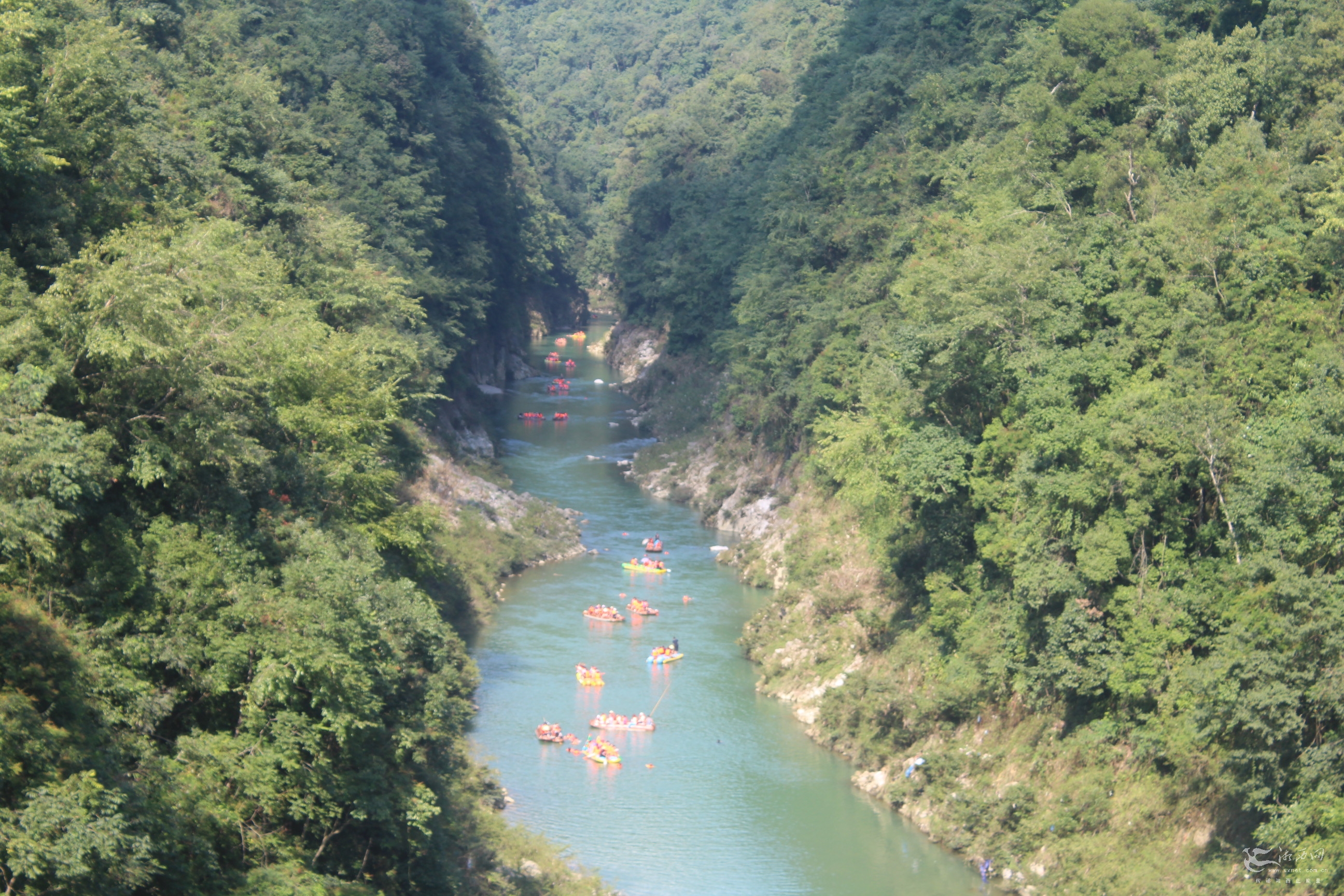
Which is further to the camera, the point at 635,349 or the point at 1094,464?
the point at 635,349

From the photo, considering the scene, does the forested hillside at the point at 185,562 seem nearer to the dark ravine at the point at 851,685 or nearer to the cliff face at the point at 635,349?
the dark ravine at the point at 851,685

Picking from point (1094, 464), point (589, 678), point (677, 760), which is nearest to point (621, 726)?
point (677, 760)

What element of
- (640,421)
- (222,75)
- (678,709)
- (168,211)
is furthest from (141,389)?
(640,421)

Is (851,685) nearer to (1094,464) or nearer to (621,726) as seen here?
(621,726)

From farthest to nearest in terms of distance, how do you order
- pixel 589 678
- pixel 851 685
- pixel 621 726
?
pixel 589 678, pixel 621 726, pixel 851 685

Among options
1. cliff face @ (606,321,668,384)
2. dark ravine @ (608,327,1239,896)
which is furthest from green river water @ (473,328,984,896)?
cliff face @ (606,321,668,384)

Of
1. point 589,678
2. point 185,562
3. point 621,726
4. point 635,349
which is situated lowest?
point 621,726

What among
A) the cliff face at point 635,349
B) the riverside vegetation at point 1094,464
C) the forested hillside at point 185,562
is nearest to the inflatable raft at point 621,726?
the forested hillside at point 185,562

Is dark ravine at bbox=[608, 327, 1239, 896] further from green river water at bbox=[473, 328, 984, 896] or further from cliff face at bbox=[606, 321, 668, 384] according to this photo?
cliff face at bbox=[606, 321, 668, 384]
